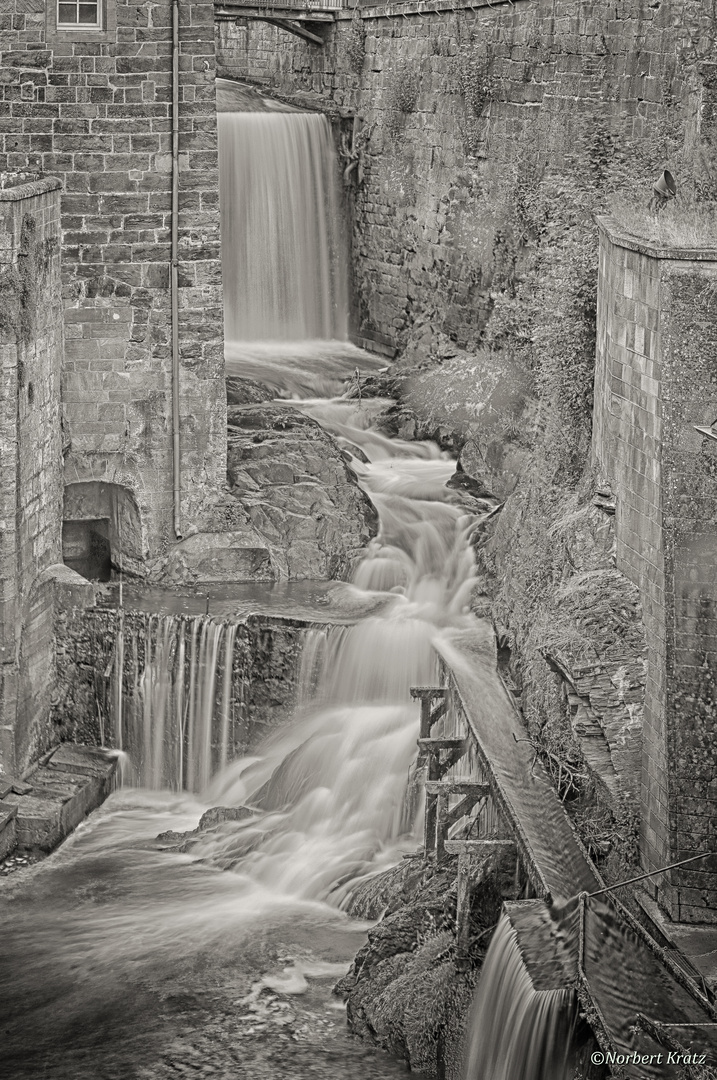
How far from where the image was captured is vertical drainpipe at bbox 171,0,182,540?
16.8 m

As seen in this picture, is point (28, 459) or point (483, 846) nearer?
point (483, 846)

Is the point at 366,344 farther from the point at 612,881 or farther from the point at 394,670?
the point at 612,881

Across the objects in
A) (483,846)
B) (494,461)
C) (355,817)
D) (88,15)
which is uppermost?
(88,15)

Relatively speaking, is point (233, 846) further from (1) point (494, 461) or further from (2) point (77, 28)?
(2) point (77, 28)

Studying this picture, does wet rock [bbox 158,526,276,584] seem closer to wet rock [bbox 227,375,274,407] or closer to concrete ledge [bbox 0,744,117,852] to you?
concrete ledge [bbox 0,744,117,852]

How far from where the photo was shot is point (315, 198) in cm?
2353

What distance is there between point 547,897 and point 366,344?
14.0 meters

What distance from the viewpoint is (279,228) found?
75.5ft

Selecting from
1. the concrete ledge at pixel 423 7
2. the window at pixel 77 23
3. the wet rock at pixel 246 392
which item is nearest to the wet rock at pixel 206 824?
the wet rock at pixel 246 392

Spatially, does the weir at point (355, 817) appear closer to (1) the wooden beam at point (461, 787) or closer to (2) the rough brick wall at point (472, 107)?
(1) the wooden beam at point (461, 787)

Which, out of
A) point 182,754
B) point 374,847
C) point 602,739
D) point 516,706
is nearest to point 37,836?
point 182,754

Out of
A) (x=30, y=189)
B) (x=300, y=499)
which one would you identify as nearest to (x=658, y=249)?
(x=30, y=189)

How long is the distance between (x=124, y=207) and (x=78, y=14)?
185 centimetres

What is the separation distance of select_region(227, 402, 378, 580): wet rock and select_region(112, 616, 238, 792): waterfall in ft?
5.90
